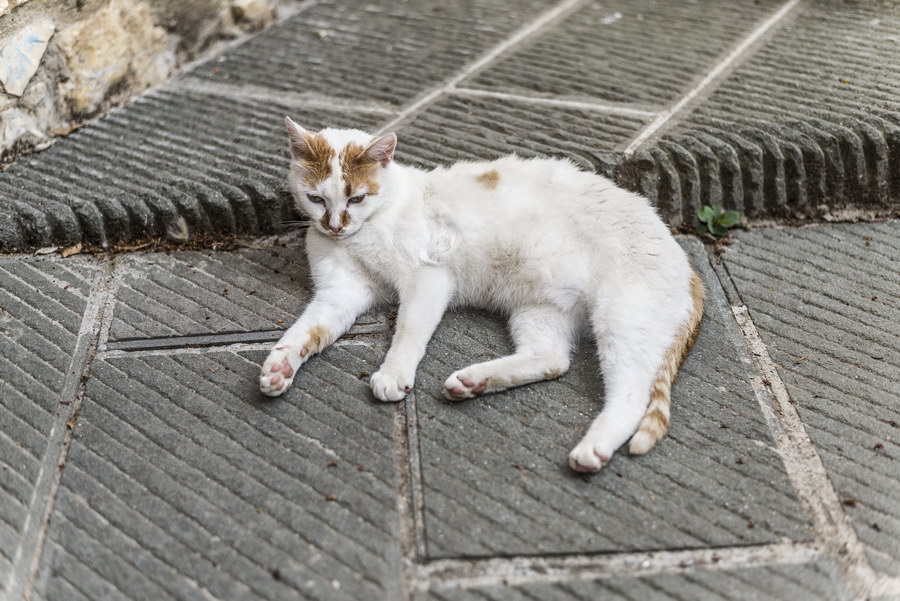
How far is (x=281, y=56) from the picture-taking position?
3.54 m

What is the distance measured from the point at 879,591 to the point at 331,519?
3.79 feet

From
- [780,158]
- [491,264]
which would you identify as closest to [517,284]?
[491,264]

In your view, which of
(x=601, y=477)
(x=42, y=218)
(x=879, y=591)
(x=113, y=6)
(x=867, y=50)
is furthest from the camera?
(x=867, y=50)

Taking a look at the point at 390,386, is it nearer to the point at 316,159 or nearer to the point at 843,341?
the point at 316,159

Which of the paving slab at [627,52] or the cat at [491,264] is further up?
the paving slab at [627,52]

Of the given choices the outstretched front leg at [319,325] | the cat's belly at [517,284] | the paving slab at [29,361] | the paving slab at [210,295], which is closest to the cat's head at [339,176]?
the outstretched front leg at [319,325]

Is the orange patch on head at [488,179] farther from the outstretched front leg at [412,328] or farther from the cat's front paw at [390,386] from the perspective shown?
the cat's front paw at [390,386]

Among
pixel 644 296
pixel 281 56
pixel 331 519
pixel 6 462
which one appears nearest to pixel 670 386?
pixel 644 296

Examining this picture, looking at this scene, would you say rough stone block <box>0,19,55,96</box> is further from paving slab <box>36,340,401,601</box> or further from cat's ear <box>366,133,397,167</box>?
cat's ear <box>366,133,397,167</box>

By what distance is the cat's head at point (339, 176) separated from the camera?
2.31 meters

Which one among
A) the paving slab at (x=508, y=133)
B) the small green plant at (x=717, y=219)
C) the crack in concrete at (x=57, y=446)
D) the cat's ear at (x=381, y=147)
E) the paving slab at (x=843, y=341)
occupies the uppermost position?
the cat's ear at (x=381, y=147)

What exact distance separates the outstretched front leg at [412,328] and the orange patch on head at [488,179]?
301 mm

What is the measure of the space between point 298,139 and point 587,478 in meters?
1.28

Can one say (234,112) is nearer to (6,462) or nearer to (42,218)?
(42,218)
